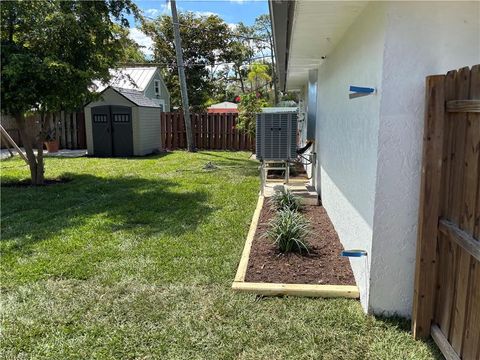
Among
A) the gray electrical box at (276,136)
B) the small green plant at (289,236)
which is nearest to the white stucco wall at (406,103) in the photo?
the small green plant at (289,236)

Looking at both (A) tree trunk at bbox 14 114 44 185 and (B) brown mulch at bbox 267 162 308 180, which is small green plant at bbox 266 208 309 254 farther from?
(A) tree trunk at bbox 14 114 44 185

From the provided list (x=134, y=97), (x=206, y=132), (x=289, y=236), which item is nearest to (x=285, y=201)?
(x=289, y=236)

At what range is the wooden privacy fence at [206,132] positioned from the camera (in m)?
16.4

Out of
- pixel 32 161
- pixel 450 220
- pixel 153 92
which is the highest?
pixel 153 92

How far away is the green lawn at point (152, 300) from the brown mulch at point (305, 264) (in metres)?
0.25

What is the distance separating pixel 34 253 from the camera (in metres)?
4.15

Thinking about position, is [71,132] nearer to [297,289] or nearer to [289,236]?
[289,236]

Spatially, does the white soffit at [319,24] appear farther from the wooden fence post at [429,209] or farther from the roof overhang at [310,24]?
the wooden fence post at [429,209]

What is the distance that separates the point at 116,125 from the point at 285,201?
9.86 metres

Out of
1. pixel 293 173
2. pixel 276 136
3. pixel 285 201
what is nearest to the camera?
pixel 285 201

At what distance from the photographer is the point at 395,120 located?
8.46ft

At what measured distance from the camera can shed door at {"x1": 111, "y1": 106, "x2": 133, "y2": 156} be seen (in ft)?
45.1

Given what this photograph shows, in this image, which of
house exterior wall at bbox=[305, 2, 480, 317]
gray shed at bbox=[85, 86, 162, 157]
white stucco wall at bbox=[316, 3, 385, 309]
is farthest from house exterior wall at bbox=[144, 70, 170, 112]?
house exterior wall at bbox=[305, 2, 480, 317]

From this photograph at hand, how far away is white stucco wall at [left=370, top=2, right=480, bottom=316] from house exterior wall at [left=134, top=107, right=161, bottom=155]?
1213 centimetres
